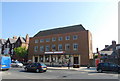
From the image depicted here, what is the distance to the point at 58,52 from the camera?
40531 millimetres

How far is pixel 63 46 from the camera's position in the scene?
139 feet

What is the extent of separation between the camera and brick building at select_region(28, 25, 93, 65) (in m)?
38.6

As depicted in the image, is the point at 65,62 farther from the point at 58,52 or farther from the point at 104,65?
the point at 104,65

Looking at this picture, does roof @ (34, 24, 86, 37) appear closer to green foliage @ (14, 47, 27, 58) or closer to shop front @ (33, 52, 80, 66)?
green foliage @ (14, 47, 27, 58)

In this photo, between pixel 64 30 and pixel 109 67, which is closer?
pixel 109 67

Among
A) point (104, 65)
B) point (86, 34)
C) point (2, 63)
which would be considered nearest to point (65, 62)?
point (86, 34)

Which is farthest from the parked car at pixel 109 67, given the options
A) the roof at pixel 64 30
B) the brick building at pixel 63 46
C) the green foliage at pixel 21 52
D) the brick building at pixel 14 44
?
the brick building at pixel 14 44

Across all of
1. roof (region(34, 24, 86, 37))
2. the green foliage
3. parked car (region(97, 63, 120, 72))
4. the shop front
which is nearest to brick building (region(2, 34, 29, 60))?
the green foliage

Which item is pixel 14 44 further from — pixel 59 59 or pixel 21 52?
pixel 59 59

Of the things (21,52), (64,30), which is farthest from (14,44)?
(64,30)

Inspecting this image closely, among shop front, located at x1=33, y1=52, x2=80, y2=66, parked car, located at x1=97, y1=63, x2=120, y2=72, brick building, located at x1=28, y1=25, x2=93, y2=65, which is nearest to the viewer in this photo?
parked car, located at x1=97, y1=63, x2=120, y2=72

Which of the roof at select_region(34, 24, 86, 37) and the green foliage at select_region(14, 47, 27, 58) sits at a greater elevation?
the roof at select_region(34, 24, 86, 37)

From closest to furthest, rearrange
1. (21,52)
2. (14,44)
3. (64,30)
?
(64,30), (21,52), (14,44)

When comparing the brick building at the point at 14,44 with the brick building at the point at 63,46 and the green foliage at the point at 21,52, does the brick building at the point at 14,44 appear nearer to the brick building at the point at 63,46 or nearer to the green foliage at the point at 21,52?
the green foliage at the point at 21,52
